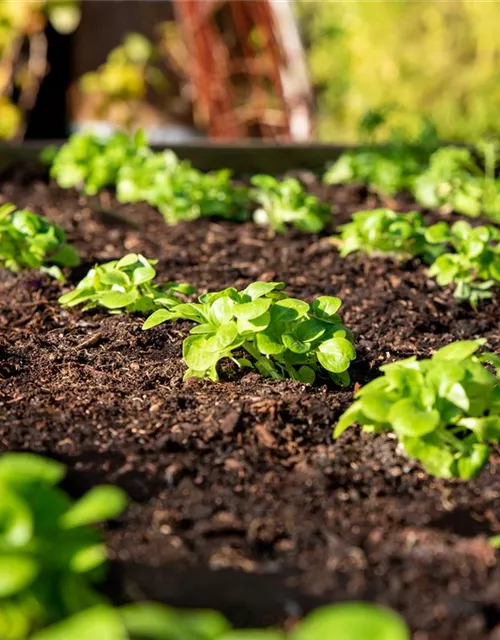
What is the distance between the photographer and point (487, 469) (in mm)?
1718

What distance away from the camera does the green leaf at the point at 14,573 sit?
1.06 m

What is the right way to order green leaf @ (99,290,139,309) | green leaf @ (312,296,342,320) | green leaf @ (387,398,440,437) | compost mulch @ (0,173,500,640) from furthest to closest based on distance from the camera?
green leaf @ (99,290,139,309), green leaf @ (312,296,342,320), green leaf @ (387,398,440,437), compost mulch @ (0,173,500,640)

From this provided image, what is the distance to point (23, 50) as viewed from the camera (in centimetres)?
688

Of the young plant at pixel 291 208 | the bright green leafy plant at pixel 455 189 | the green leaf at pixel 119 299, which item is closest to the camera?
the green leaf at pixel 119 299

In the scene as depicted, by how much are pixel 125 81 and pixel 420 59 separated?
7.92 feet

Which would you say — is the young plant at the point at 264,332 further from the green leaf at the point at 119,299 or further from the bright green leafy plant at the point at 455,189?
the bright green leafy plant at the point at 455,189

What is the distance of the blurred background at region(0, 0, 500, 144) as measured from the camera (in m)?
6.73

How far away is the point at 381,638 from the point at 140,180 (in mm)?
2956

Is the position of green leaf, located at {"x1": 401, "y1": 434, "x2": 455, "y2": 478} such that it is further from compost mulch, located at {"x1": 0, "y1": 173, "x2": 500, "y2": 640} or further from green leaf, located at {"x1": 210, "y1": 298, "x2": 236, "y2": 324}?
green leaf, located at {"x1": 210, "y1": 298, "x2": 236, "y2": 324}

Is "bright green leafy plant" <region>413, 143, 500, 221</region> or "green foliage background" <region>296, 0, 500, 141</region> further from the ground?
"bright green leafy plant" <region>413, 143, 500, 221</region>

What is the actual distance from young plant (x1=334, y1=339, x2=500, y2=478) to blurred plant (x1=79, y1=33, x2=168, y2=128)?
593cm

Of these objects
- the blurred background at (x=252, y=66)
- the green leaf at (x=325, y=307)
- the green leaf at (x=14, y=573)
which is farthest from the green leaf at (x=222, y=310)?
the blurred background at (x=252, y=66)

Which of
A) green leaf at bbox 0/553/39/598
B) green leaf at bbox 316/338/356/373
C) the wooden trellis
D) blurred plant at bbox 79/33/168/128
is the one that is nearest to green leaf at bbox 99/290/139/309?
green leaf at bbox 316/338/356/373

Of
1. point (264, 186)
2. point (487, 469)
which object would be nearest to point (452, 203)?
point (264, 186)
